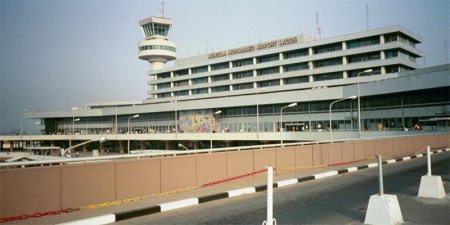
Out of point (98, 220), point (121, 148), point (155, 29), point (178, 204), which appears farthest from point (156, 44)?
point (98, 220)

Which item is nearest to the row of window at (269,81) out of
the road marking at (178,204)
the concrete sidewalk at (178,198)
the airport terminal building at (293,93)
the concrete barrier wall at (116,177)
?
the airport terminal building at (293,93)

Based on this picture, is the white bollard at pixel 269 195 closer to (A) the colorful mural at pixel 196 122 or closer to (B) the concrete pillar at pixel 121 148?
(A) the colorful mural at pixel 196 122

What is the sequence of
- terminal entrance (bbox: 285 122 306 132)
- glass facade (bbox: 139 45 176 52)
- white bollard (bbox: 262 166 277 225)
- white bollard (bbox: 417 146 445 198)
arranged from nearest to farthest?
white bollard (bbox: 262 166 277 225) < white bollard (bbox: 417 146 445 198) < terminal entrance (bbox: 285 122 306 132) < glass facade (bbox: 139 45 176 52)

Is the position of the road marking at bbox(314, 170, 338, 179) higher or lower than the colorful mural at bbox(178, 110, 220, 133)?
lower

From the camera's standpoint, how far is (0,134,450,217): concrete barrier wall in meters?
7.75

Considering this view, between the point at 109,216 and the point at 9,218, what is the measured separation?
1.87 metres

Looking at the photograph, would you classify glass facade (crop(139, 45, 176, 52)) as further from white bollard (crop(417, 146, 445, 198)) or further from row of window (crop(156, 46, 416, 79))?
white bollard (crop(417, 146, 445, 198))

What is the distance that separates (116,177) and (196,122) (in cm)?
7774

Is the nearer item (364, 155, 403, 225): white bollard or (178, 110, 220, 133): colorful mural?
(364, 155, 403, 225): white bollard

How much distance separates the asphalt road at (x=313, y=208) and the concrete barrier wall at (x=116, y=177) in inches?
59.0

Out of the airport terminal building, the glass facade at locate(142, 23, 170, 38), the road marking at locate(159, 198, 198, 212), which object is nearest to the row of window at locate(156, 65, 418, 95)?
the airport terminal building

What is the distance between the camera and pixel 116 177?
9.35m

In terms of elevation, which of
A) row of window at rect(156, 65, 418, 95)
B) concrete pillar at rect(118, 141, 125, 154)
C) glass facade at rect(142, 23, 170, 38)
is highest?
glass facade at rect(142, 23, 170, 38)

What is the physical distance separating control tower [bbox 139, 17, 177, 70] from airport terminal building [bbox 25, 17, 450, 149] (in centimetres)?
687
